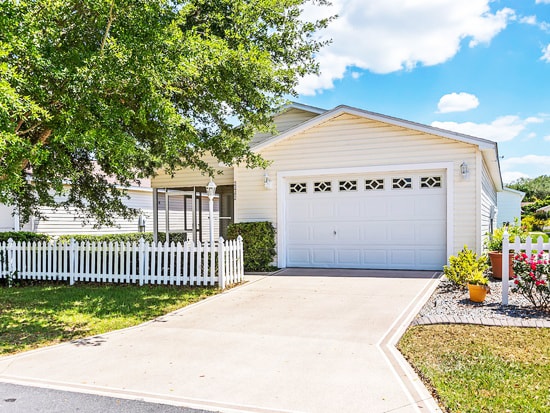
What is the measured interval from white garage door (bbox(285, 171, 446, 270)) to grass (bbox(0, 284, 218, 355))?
3.89 meters

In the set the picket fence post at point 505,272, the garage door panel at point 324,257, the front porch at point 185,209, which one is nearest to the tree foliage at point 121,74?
the garage door panel at point 324,257

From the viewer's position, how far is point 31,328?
21.3 ft

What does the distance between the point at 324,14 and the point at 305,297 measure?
6.14 metres

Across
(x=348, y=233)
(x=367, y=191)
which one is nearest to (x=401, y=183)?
(x=367, y=191)

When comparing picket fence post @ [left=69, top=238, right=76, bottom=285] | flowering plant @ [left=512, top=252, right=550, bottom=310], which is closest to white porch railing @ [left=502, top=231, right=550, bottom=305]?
flowering plant @ [left=512, top=252, right=550, bottom=310]

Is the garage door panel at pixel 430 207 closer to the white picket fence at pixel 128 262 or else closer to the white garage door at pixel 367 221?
the white garage door at pixel 367 221

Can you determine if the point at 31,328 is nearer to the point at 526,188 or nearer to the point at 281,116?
the point at 281,116

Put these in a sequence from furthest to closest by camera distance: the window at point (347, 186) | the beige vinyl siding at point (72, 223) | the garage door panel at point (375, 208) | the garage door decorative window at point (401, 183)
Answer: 1. the beige vinyl siding at point (72, 223)
2. the window at point (347, 186)
3. the garage door panel at point (375, 208)
4. the garage door decorative window at point (401, 183)

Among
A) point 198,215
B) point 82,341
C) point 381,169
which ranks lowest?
point 82,341

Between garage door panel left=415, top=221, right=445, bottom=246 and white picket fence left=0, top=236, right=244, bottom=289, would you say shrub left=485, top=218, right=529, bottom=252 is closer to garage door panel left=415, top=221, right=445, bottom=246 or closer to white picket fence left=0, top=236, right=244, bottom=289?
garage door panel left=415, top=221, right=445, bottom=246

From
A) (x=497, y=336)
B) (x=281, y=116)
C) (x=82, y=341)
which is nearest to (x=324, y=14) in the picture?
(x=281, y=116)

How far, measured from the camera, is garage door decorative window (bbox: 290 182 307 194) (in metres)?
12.4

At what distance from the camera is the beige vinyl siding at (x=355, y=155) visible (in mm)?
10672

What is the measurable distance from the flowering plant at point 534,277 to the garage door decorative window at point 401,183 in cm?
460
